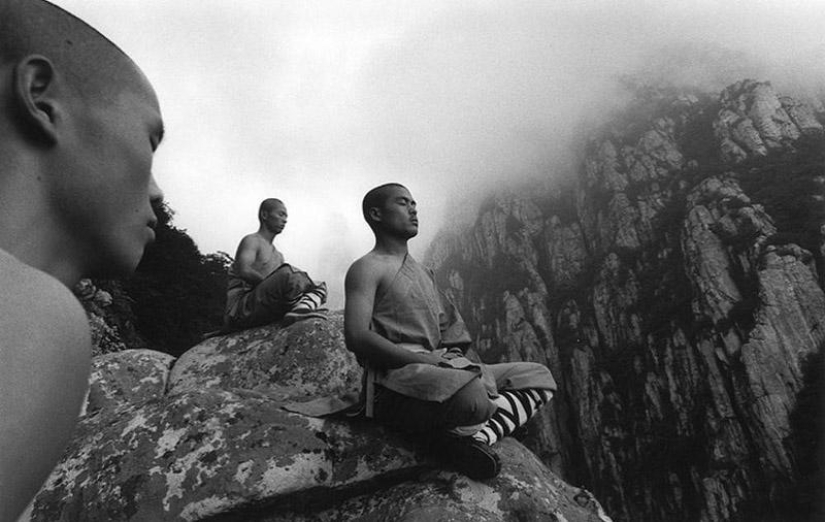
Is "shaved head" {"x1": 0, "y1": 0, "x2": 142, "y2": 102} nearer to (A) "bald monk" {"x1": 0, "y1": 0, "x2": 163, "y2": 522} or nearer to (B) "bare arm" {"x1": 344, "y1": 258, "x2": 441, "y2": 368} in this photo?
(A) "bald monk" {"x1": 0, "y1": 0, "x2": 163, "y2": 522}

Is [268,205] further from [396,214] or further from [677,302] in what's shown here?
[677,302]

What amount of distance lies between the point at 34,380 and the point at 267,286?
5.79 m

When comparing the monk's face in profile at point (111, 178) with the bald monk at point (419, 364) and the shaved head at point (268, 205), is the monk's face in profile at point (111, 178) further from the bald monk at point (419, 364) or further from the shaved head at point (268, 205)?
the shaved head at point (268, 205)

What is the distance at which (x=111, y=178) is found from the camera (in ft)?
3.75

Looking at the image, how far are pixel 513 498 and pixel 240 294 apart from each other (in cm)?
465

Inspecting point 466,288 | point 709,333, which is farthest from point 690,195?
point 466,288

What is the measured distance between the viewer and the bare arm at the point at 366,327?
3.39 m

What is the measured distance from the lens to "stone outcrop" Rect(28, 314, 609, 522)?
3.01 meters

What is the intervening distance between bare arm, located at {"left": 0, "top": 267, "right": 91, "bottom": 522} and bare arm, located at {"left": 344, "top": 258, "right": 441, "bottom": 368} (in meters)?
2.62

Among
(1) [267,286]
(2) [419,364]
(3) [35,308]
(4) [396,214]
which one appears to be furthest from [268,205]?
(3) [35,308]

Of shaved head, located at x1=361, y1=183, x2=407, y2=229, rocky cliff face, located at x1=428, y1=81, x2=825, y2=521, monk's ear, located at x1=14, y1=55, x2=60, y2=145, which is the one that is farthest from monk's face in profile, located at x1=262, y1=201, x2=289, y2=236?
rocky cliff face, located at x1=428, y1=81, x2=825, y2=521

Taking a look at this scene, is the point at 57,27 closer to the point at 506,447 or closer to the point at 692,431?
the point at 506,447

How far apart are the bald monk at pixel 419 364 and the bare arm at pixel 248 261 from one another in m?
3.06

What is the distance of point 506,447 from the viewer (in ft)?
11.9
